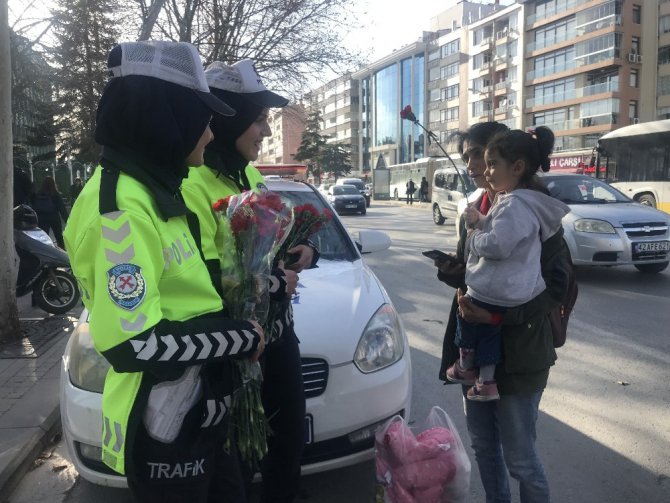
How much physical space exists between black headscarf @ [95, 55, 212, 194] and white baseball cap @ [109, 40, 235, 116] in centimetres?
2

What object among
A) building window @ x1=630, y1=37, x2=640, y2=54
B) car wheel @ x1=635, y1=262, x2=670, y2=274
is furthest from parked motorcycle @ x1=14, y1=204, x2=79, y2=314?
building window @ x1=630, y1=37, x2=640, y2=54

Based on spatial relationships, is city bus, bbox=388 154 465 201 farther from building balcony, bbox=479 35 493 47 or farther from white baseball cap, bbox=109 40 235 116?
white baseball cap, bbox=109 40 235 116

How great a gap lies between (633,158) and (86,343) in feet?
65.5

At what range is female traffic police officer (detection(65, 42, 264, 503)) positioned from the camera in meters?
1.33

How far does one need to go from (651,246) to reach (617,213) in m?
0.66

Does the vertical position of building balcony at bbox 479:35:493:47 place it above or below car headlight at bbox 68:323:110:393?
above

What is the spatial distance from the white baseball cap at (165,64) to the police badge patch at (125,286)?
0.54 metres

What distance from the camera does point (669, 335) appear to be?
561 centimetres

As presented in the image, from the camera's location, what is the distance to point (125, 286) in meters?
1.31

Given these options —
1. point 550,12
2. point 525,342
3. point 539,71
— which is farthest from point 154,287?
point 539,71

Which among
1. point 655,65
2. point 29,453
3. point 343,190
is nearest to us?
point 29,453

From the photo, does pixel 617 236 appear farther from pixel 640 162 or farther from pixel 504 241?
pixel 640 162

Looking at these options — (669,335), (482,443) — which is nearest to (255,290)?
(482,443)

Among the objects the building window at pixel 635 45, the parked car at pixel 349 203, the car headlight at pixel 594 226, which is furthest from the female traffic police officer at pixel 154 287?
the building window at pixel 635 45
